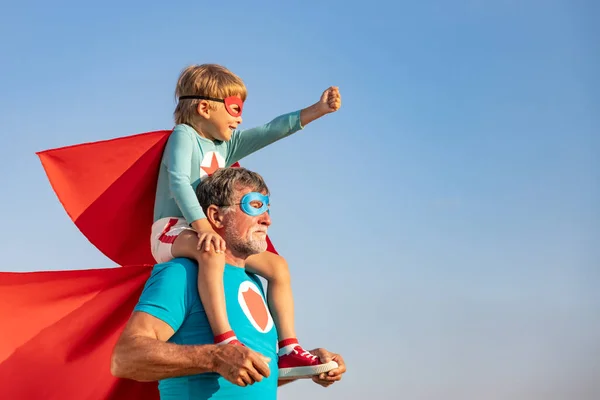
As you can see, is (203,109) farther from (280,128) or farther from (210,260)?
(210,260)

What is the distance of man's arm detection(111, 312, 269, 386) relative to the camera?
13.1 feet

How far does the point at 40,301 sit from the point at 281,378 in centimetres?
146

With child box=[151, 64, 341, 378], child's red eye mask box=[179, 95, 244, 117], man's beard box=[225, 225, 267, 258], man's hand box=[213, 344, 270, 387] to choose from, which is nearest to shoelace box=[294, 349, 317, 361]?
child box=[151, 64, 341, 378]

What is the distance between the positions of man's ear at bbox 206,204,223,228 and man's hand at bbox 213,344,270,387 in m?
0.89

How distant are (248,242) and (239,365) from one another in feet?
2.93

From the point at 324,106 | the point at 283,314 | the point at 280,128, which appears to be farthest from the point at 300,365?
the point at 324,106

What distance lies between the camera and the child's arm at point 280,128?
18.1 feet

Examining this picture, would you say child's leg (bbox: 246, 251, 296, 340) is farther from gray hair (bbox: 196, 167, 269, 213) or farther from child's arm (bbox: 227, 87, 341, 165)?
child's arm (bbox: 227, 87, 341, 165)

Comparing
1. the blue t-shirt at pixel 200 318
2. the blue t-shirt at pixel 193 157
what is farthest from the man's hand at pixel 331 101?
the blue t-shirt at pixel 200 318

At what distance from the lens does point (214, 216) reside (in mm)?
4754

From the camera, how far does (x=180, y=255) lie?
180 inches

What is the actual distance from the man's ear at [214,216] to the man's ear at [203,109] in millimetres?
744

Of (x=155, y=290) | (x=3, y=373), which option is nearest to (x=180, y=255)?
(x=155, y=290)

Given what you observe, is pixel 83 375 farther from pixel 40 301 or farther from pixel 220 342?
pixel 220 342
